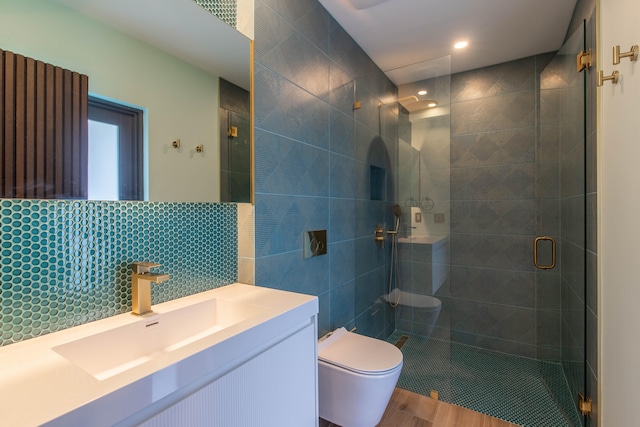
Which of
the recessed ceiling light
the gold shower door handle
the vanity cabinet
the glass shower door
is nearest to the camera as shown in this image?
the vanity cabinet

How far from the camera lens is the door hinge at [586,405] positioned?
152cm

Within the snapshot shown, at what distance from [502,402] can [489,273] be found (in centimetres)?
106

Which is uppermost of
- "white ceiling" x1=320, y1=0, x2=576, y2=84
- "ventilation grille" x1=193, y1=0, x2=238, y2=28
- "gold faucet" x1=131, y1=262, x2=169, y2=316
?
"white ceiling" x1=320, y1=0, x2=576, y2=84

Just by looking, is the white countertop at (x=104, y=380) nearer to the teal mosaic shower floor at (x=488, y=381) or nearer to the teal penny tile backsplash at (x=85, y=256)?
the teal penny tile backsplash at (x=85, y=256)

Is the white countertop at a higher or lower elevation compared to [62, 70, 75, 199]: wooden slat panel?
lower

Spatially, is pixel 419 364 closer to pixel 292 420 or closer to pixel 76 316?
pixel 292 420

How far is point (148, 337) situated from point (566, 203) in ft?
8.67

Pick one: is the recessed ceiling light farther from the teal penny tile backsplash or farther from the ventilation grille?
the teal penny tile backsplash

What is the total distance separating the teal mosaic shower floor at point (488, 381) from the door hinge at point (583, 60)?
6.44 ft

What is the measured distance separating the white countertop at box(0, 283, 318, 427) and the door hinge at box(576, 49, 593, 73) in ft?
6.41

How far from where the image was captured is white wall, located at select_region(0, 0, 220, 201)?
31.6 inches

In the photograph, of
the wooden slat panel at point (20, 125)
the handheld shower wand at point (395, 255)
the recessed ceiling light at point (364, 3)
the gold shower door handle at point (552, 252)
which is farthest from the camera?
the handheld shower wand at point (395, 255)

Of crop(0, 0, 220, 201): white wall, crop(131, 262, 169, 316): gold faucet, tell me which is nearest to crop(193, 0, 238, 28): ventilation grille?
crop(0, 0, 220, 201): white wall

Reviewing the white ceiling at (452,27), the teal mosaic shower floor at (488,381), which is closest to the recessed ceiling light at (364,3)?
the white ceiling at (452,27)
